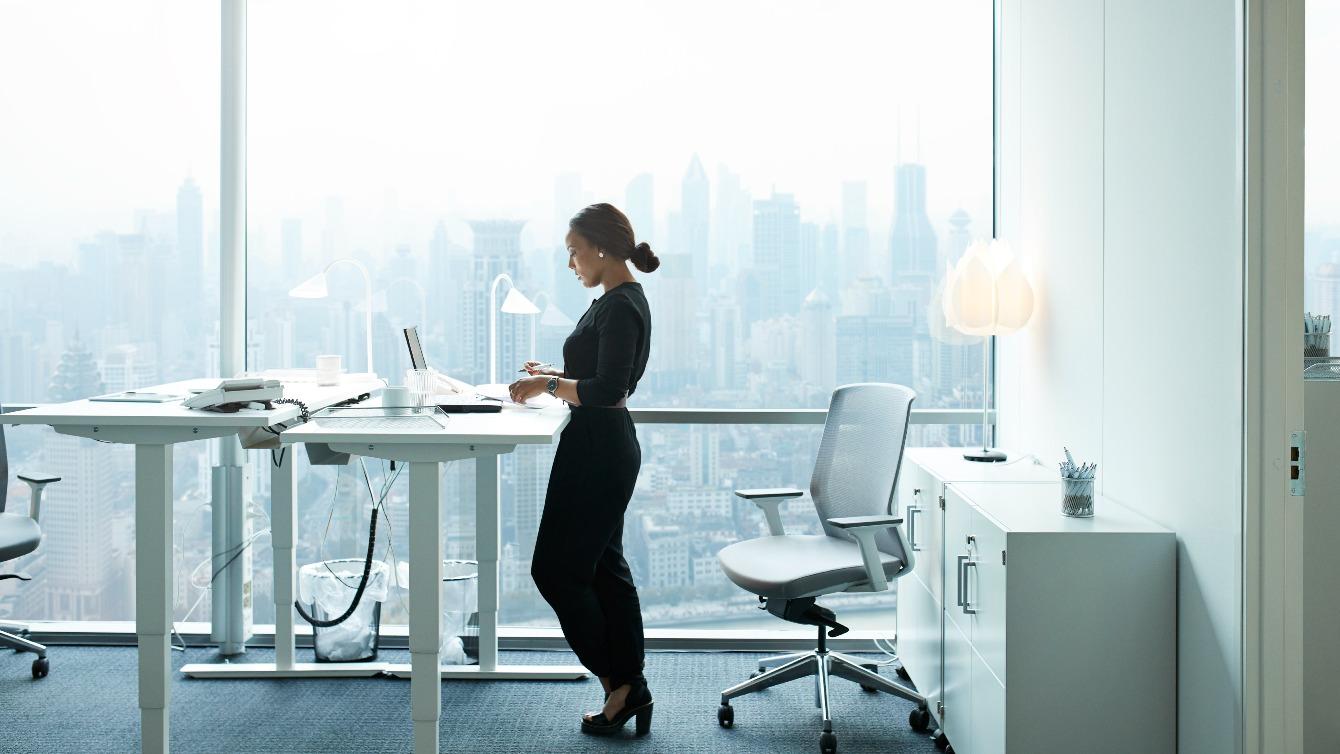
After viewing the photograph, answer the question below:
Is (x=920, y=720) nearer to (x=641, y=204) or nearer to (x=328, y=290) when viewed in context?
(x=641, y=204)

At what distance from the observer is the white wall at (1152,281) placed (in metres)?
2.28

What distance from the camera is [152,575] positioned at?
9.39 ft

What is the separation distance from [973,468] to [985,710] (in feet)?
3.15

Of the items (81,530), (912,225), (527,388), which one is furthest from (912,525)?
(81,530)

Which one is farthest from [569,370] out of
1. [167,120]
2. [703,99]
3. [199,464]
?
[167,120]

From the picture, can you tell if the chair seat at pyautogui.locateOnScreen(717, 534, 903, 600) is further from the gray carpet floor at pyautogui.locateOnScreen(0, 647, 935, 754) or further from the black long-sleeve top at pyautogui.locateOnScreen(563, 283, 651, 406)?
the black long-sleeve top at pyautogui.locateOnScreen(563, 283, 651, 406)

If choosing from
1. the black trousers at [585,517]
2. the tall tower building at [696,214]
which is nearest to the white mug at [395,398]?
the black trousers at [585,517]

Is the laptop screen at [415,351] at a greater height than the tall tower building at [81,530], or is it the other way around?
the laptop screen at [415,351]

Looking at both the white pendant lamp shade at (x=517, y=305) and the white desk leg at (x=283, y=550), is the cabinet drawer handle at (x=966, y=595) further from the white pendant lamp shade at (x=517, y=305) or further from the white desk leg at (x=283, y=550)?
the white desk leg at (x=283, y=550)

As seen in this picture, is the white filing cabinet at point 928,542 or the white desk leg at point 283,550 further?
the white desk leg at point 283,550

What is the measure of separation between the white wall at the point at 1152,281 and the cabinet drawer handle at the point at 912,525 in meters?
0.47

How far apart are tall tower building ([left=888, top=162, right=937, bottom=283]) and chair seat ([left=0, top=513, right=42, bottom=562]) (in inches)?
133

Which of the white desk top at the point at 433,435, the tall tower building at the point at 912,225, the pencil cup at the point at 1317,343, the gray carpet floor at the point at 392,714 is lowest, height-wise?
the gray carpet floor at the point at 392,714

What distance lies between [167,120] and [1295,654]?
4243mm
